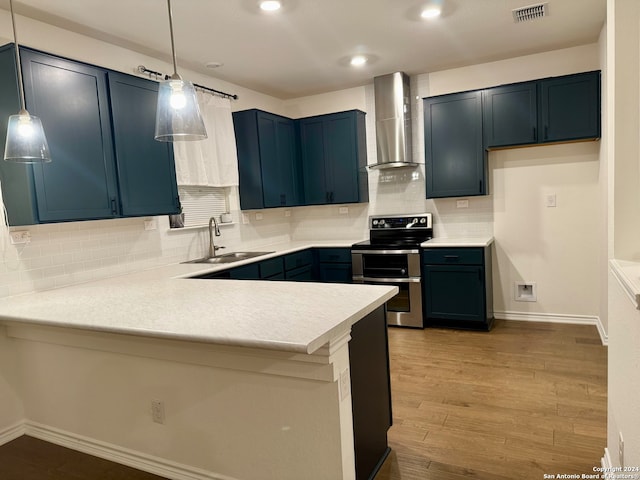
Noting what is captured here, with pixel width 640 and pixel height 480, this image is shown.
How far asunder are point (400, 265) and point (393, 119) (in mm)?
1562

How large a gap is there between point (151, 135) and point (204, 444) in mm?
2235

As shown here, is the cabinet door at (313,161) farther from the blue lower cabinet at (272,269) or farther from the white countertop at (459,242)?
the white countertop at (459,242)

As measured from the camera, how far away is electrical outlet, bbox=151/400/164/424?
83.4 inches

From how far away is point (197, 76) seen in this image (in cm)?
420

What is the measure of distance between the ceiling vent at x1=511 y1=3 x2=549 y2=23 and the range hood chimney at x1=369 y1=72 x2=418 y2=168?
→ 144 centimetres

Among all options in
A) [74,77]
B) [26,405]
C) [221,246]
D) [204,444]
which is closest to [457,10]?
[74,77]

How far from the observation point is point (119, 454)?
2.28 meters

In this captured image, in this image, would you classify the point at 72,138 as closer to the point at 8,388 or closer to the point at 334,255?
the point at 8,388

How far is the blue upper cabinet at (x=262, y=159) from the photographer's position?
14.8ft

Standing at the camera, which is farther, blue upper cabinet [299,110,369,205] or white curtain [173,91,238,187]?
blue upper cabinet [299,110,369,205]

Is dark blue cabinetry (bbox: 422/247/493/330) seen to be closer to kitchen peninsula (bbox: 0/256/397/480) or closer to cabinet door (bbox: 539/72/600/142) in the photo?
cabinet door (bbox: 539/72/600/142)

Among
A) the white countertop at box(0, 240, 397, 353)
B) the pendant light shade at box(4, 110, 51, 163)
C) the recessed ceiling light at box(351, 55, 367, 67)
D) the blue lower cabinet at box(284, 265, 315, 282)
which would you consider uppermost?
the recessed ceiling light at box(351, 55, 367, 67)

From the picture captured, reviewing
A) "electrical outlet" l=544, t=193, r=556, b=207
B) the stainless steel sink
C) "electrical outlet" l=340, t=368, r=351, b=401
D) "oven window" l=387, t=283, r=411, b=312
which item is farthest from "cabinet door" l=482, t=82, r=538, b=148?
"electrical outlet" l=340, t=368, r=351, b=401

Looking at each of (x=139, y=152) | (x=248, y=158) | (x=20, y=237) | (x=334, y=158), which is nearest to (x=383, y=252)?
(x=334, y=158)
